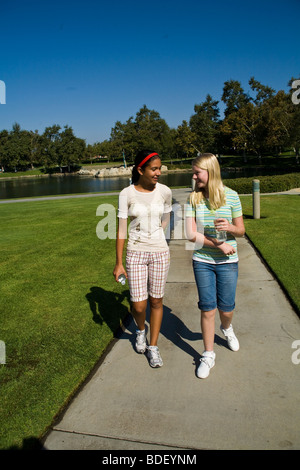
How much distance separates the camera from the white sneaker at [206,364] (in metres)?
2.88

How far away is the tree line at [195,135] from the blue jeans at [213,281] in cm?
3892

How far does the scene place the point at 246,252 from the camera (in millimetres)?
6543

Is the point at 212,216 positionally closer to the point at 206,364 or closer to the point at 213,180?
the point at 213,180

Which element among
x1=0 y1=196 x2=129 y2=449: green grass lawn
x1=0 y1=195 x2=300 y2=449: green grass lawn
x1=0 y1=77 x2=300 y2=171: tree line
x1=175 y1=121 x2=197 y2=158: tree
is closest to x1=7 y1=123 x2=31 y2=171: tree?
x1=0 y1=77 x2=300 y2=171: tree line

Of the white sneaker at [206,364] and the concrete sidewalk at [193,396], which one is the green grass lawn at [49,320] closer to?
the concrete sidewalk at [193,396]

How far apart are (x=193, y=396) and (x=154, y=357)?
0.56 meters

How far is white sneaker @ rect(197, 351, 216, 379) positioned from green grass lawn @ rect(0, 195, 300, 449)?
1015 mm

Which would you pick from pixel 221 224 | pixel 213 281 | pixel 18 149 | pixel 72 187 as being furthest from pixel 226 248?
pixel 18 149

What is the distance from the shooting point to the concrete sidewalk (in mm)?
2230

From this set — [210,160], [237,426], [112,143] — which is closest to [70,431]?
[237,426]

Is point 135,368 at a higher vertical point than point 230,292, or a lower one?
lower

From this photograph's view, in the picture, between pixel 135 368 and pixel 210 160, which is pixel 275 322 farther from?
pixel 210 160
